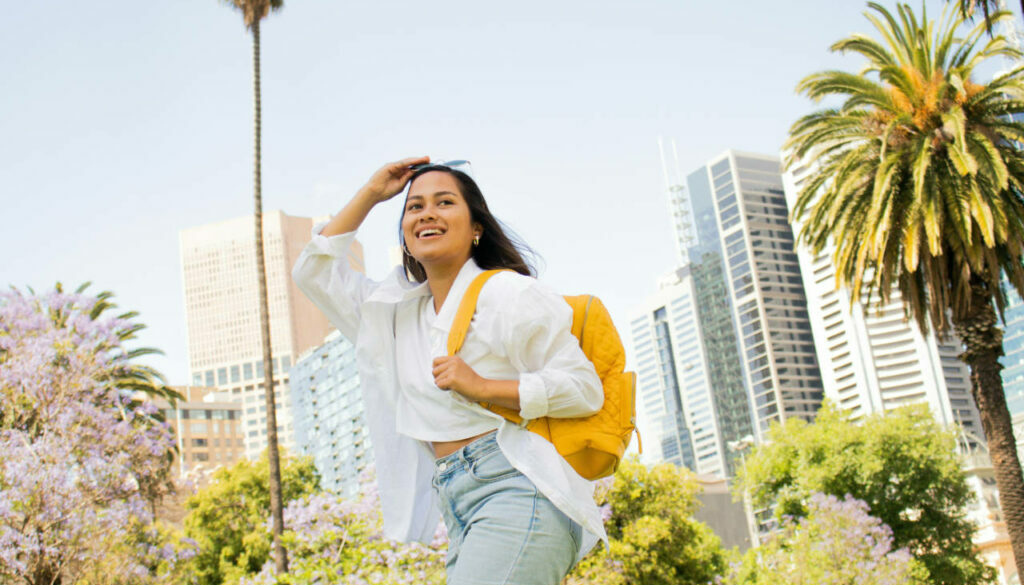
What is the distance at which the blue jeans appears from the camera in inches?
96.7

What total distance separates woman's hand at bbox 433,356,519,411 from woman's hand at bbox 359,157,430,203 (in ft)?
2.54

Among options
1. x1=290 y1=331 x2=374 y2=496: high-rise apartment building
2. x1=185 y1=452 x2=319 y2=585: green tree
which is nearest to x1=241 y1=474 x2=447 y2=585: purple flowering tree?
x1=185 y1=452 x2=319 y2=585: green tree

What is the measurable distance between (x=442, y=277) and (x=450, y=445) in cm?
54

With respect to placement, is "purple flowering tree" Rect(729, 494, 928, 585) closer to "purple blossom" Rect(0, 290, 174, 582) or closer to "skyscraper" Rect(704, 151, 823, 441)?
"purple blossom" Rect(0, 290, 174, 582)

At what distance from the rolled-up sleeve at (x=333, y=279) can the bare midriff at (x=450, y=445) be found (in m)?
0.48

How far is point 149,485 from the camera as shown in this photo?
14.9 metres

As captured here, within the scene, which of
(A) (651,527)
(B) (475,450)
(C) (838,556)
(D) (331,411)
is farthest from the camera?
(D) (331,411)

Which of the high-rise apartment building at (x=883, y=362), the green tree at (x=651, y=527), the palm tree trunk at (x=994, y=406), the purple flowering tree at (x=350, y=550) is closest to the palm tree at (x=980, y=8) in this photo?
the palm tree trunk at (x=994, y=406)

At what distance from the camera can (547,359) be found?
8.82 ft

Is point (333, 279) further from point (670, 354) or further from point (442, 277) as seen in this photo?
point (670, 354)

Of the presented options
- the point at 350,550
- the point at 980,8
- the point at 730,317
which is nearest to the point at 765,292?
the point at 730,317

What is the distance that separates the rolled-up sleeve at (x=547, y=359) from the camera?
2.54 metres

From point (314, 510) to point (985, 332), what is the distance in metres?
11.2

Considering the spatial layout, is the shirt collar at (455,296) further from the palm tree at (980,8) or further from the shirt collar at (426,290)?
the palm tree at (980,8)
